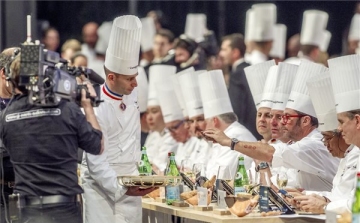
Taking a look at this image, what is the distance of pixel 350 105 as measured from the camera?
6.56 meters

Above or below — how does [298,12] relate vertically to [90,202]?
above

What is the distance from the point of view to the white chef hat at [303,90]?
7523mm

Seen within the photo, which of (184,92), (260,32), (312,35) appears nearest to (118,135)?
(184,92)

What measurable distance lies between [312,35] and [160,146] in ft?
10.7

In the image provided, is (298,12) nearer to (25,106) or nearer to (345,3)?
(345,3)

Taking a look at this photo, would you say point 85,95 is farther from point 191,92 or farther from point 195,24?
point 195,24

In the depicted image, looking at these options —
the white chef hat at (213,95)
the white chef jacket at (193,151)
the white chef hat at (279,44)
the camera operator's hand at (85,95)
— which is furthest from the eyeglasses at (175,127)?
the white chef hat at (279,44)

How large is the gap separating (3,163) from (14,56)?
944 mm

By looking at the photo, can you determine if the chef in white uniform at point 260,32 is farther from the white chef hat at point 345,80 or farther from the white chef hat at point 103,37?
the white chef hat at point 345,80

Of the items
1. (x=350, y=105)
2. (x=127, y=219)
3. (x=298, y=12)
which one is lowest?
(x=127, y=219)

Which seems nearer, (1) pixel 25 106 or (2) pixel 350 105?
(1) pixel 25 106

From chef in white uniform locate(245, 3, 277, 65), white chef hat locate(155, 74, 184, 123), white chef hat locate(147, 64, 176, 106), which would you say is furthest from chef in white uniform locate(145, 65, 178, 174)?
chef in white uniform locate(245, 3, 277, 65)

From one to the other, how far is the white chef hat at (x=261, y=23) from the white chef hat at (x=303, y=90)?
4.30m

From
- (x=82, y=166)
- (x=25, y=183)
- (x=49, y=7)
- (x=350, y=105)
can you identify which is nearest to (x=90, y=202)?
(x=82, y=166)
